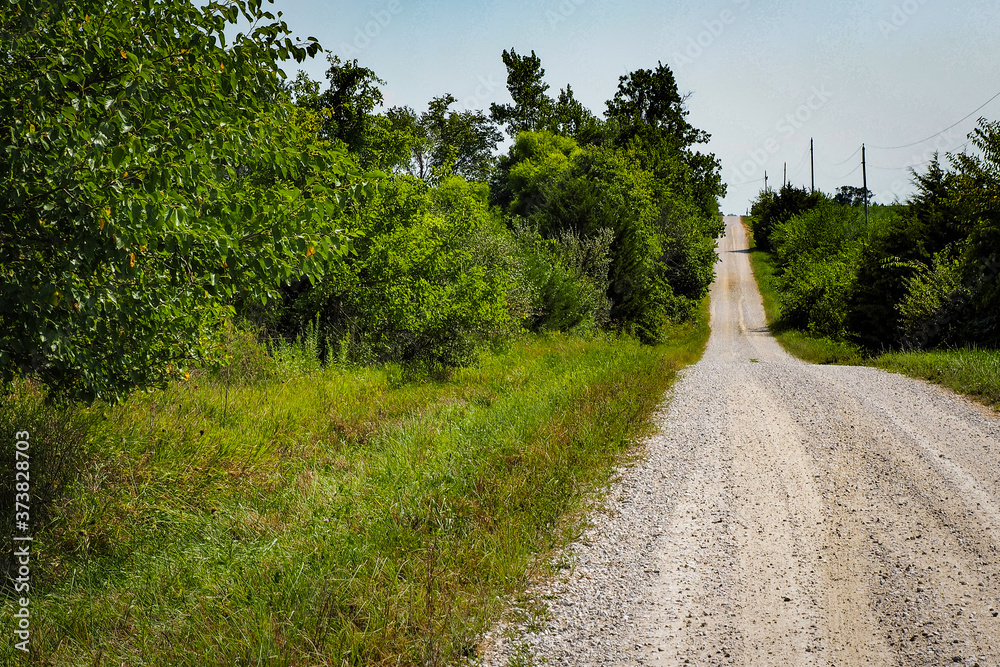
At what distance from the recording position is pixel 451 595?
3.92m

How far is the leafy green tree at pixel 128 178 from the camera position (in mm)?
3955

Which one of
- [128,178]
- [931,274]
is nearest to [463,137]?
[931,274]

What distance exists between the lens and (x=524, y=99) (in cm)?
6175

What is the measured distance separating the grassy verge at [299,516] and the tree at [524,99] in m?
56.3

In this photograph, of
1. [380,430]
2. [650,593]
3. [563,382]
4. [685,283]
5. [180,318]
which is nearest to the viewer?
[650,593]

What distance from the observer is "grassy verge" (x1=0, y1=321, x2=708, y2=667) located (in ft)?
11.6

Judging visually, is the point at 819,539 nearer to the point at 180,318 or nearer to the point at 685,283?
the point at 180,318

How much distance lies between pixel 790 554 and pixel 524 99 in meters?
62.8

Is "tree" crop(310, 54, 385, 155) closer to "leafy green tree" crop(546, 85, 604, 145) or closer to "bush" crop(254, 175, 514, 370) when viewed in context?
"bush" crop(254, 175, 514, 370)

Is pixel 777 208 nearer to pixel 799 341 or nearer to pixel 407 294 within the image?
pixel 799 341

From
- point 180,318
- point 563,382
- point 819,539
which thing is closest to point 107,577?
point 180,318

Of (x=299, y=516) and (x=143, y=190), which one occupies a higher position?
(x=143, y=190)

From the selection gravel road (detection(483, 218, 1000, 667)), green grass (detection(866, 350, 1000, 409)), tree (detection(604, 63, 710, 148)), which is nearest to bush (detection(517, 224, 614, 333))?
green grass (detection(866, 350, 1000, 409))

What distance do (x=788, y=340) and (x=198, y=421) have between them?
2995 cm
